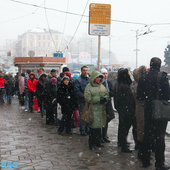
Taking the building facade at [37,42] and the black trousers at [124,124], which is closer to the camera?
the black trousers at [124,124]

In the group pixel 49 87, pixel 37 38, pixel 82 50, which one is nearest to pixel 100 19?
pixel 49 87

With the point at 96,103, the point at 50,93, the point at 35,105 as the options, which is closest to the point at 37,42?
the point at 35,105

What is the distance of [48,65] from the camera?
55.5 feet

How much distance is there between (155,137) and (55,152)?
81.3 inches

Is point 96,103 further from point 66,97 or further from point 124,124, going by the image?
point 66,97

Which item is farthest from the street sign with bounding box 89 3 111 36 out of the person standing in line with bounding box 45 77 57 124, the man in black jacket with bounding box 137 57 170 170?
the man in black jacket with bounding box 137 57 170 170

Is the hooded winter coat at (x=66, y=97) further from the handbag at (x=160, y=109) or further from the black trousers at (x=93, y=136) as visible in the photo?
the handbag at (x=160, y=109)

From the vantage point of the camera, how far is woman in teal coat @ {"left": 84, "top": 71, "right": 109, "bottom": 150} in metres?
6.27

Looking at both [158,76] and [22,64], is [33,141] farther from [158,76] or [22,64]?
[22,64]

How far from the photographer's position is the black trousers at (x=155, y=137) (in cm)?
490

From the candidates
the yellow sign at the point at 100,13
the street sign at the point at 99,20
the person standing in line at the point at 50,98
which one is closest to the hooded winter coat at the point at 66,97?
the person standing in line at the point at 50,98

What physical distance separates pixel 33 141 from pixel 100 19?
4979 millimetres

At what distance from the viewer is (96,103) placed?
249 inches

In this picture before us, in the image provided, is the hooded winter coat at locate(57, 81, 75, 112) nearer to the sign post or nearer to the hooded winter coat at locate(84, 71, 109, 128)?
the hooded winter coat at locate(84, 71, 109, 128)
